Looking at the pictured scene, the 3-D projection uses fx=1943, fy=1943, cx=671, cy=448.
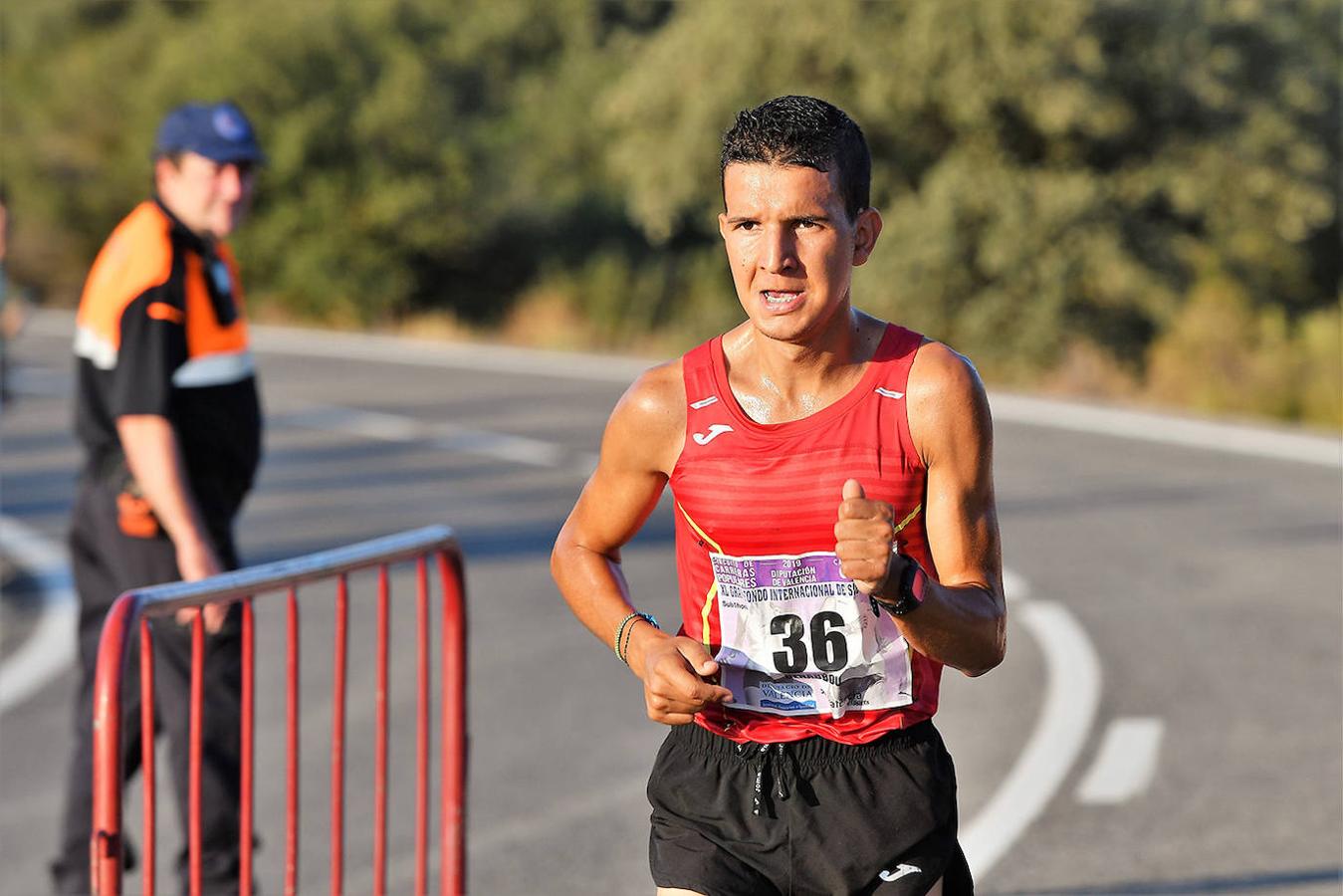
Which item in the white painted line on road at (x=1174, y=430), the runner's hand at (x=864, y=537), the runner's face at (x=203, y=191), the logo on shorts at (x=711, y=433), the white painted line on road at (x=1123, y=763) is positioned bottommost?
the white painted line on road at (x=1123, y=763)

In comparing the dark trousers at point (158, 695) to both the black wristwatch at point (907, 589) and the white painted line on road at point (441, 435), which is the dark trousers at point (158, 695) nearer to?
the black wristwatch at point (907, 589)

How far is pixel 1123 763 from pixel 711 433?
4.88 meters

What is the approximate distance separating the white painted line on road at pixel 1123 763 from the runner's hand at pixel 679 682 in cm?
437

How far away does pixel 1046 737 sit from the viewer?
7.95m

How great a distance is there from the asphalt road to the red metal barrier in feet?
4.44

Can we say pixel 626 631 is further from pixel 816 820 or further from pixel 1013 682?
pixel 1013 682

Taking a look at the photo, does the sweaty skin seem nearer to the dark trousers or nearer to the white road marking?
the dark trousers

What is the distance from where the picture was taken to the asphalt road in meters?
6.59

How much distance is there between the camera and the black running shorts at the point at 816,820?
3.18m

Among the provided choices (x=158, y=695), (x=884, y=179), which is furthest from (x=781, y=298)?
(x=884, y=179)

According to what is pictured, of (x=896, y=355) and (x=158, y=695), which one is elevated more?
(x=896, y=355)

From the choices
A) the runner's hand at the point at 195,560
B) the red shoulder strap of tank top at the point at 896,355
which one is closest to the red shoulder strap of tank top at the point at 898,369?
the red shoulder strap of tank top at the point at 896,355

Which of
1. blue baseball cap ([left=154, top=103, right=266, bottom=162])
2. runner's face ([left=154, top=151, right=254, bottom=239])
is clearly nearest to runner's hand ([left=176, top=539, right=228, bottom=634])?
runner's face ([left=154, top=151, right=254, bottom=239])

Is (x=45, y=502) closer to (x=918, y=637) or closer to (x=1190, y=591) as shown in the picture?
(x=1190, y=591)
